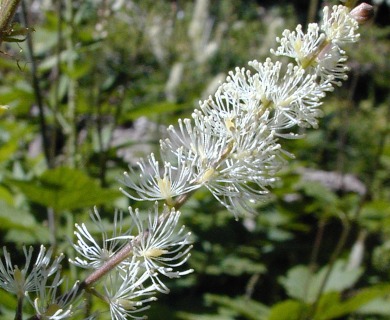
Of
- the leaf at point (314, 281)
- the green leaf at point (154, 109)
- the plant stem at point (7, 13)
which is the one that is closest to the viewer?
the plant stem at point (7, 13)

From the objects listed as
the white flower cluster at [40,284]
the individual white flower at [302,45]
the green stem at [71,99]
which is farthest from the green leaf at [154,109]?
the white flower cluster at [40,284]

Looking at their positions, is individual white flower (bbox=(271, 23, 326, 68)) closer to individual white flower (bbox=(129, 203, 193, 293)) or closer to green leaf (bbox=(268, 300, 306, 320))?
individual white flower (bbox=(129, 203, 193, 293))

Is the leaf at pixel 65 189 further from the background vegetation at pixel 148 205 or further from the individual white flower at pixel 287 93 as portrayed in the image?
the individual white flower at pixel 287 93

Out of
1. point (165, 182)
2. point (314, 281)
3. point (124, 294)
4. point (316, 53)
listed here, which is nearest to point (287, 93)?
point (316, 53)

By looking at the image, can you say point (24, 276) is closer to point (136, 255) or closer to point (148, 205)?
point (136, 255)

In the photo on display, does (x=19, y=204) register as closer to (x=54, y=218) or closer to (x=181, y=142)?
(x=54, y=218)

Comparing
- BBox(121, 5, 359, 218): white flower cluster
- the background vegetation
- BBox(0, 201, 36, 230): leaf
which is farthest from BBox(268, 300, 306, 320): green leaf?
BBox(121, 5, 359, 218): white flower cluster

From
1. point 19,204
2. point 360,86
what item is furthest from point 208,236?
point 360,86
